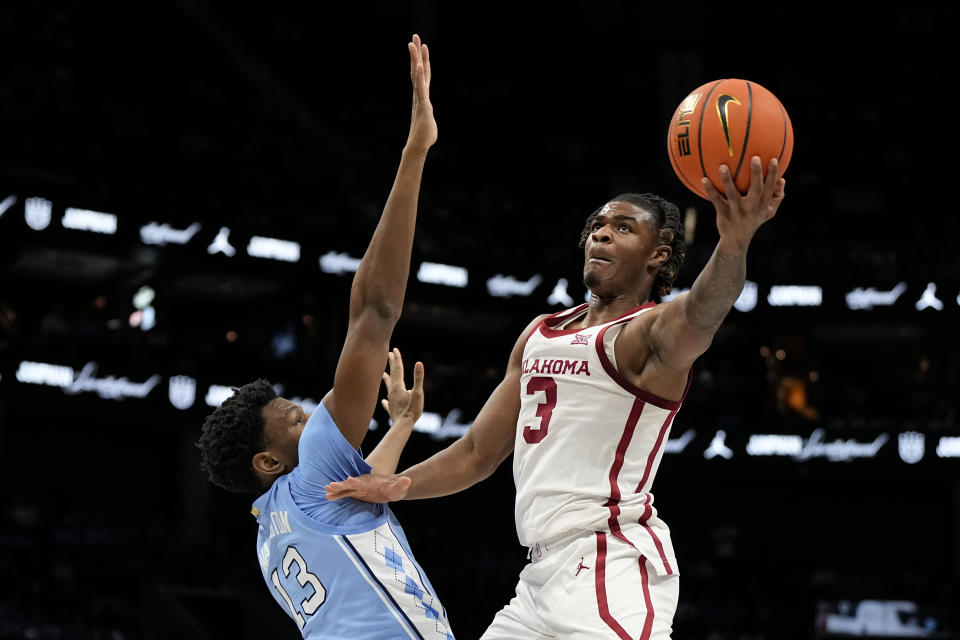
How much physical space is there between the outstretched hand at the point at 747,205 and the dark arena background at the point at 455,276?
1333 cm

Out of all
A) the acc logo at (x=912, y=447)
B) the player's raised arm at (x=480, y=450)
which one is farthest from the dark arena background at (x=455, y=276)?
the player's raised arm at (x=480, y=450)

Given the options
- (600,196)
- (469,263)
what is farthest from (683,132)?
(600,196)

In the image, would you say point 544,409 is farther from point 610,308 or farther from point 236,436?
point 236,436

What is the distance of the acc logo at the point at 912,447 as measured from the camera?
1847cm

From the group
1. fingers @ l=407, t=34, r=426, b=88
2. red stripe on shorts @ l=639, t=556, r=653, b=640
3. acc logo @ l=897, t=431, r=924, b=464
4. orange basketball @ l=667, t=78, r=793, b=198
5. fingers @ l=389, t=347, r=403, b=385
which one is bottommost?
acc logo @ l=897, t=431, r=924, b=464

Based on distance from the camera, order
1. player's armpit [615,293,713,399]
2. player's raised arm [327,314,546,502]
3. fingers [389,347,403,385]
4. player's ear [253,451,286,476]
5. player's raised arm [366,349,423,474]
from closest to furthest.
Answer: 1. player's armpit [615,293,713,399]
2. player's ear [253,451,286,476]
3. player's raised arm [366,349,423,474]
4. player's raised arm [327,314,546,502]
5. fingers [389,347,403,385]

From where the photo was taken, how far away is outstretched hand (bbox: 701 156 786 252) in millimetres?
3242

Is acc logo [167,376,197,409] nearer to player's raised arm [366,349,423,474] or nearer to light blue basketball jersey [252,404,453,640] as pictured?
player's raised arm [366,349,423,474]

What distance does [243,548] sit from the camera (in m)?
18.5

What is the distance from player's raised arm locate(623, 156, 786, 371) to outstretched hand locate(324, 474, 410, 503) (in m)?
0.95

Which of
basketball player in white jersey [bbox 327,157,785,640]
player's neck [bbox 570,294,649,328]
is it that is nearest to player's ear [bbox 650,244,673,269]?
basketball player in white jersey [bbox 327,157,785,640]

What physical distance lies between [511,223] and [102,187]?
24.4 feet

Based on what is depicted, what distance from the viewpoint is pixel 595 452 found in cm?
369

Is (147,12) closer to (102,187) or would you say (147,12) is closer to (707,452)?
(102,187)
